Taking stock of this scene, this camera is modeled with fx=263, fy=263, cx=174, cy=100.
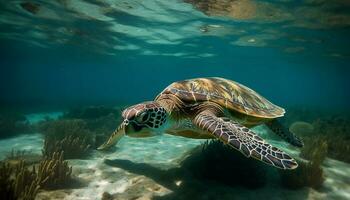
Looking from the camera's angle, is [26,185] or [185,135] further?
[185,135]

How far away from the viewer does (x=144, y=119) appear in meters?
4.26

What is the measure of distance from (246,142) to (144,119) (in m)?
1.64

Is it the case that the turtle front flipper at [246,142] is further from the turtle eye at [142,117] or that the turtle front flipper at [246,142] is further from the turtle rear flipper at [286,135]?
the turtle rear flipper at [286,135]

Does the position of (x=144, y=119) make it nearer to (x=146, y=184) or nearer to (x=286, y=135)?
(x=146, y=184)

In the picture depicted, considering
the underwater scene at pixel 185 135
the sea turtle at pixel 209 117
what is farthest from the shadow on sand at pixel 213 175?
the sea turtle at pixel 209 117

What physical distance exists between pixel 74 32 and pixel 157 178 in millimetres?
21882

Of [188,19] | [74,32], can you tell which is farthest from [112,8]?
[74,32]

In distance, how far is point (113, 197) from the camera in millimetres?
5133

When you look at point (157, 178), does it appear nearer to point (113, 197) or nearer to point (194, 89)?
point (113, 197)

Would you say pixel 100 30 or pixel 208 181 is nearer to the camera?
pixel 208 181

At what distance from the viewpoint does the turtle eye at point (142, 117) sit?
4168 mm

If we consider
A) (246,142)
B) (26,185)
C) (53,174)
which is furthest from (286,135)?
(26,185)

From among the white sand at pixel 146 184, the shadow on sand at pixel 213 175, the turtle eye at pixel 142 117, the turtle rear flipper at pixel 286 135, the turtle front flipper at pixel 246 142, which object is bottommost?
the white sand at pixel 146 184

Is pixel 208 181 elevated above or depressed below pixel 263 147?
below
